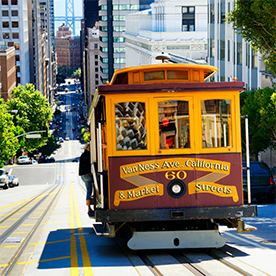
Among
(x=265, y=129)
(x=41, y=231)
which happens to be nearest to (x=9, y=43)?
(x=265, y=129)

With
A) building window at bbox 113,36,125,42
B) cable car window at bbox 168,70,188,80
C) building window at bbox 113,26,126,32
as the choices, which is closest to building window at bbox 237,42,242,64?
cable car window at bbox 168,70,188,80

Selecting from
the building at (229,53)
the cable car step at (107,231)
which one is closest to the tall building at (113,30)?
the building at (229,53)

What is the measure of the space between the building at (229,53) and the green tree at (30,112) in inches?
1369

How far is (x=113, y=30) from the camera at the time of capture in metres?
147

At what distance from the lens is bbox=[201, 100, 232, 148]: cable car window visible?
1006 centimetres

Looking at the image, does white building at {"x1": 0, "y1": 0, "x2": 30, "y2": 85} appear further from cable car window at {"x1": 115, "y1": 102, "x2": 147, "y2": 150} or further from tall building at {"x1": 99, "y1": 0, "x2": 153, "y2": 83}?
cable car window at {"x1": 115, "y1": 102, "x2": 147, "y2": 150}

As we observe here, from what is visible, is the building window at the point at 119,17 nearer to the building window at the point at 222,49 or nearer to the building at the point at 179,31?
the building at the point at 179,31

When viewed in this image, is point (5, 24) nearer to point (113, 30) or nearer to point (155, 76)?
point (113, 30)

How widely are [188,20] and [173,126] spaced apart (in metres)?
85.3

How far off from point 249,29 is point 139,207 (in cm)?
1206

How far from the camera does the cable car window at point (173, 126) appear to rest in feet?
32.8

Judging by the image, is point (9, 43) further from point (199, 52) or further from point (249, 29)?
point (249, 29)

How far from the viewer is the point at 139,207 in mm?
9906

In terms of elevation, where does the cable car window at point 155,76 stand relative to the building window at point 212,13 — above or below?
below
